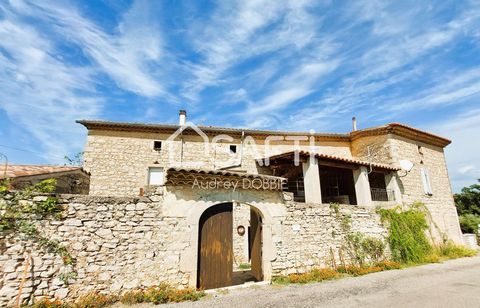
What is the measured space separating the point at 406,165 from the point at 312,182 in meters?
5.74

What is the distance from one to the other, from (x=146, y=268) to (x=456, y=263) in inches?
463

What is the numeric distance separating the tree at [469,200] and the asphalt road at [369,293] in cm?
1688

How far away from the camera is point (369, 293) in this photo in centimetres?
570

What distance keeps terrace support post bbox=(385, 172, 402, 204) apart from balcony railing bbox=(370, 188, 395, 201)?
0.43 feet

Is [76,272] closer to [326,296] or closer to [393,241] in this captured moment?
[326,296]

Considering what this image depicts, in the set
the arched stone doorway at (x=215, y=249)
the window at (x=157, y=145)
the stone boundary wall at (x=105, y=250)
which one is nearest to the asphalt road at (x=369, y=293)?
the arched stone doorway at (x=215, y=249)

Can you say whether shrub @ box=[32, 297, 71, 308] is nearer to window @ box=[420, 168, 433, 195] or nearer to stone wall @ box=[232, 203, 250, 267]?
stone wall @ box=[232, 203, 250, 267]

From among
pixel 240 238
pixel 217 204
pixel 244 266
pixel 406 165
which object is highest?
pixel 406 165

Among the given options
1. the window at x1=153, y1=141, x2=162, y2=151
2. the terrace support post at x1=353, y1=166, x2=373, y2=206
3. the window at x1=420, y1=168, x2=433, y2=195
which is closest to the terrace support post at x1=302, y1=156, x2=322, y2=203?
the terrace support post at x1=353, y1=166, x2=373, y2=206

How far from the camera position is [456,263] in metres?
9.48

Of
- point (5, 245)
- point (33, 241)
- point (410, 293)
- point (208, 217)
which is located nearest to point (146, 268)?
point (208, 217)

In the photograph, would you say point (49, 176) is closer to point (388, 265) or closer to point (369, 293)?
point (369, 293)

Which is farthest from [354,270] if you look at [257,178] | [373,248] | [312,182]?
[257,178]

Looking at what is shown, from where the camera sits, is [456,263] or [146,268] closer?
[146,268]
